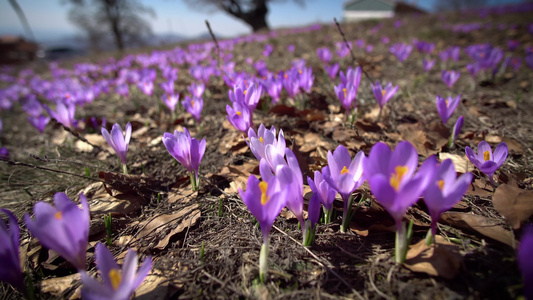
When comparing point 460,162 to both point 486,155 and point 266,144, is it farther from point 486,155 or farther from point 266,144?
point 266,144

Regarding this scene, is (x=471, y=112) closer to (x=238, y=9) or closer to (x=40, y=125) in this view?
(x=40, y=125)

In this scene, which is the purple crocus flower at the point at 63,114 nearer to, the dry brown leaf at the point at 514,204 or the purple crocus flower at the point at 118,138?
the purple crocus flower at the point at 118,138

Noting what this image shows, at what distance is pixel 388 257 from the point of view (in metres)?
0.91

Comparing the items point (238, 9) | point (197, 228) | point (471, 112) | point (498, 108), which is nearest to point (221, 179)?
point (197, 228)

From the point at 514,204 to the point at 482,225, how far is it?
5.7 inches

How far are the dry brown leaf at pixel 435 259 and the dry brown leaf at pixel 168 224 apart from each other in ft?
2.95

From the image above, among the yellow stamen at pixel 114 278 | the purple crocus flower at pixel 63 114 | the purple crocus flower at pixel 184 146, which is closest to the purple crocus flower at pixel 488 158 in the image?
the purple crocus flower at pixel 184 146

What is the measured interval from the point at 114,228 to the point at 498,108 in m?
3.30

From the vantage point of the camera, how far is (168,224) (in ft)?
4.01

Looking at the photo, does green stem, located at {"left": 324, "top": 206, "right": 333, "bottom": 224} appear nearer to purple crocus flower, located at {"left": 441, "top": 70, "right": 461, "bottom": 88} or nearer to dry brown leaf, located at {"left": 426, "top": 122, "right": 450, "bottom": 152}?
dry brown leaf, located at {"left": 426, "top": 122, "right": 450, "bottom": 152}

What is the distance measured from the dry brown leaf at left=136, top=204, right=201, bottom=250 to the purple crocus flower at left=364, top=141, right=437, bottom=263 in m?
0.84

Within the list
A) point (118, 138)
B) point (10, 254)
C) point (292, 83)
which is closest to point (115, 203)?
point (118, 138)

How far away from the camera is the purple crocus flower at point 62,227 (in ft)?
2.30

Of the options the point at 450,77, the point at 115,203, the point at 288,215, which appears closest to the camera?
the point at 288,215
